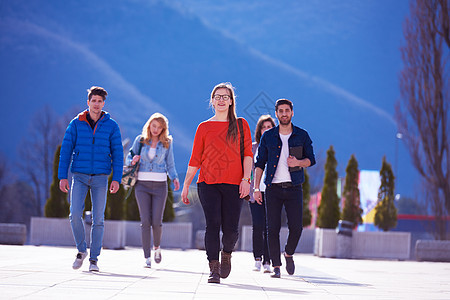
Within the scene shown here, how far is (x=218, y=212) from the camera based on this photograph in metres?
5.88

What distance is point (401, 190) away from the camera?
126m

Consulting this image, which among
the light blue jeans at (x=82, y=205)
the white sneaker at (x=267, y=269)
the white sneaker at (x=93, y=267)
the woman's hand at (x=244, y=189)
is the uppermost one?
the woman's hand at (x=244, y=189)

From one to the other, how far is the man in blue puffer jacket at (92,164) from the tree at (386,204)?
15.0 meters

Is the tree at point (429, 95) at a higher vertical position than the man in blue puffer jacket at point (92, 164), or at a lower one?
higher

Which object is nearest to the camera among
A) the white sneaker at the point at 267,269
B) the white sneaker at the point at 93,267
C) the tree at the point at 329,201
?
the white sneaker at the point at 93,267

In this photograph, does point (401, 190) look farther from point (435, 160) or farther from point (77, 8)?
point (435, 160)

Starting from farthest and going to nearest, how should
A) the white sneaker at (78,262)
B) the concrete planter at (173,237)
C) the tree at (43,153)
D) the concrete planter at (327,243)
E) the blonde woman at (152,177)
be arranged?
the tree at (43,153) < the concrete planter at (173,237) < the concrete planter at (327,243) < the blonde woman at (152,177) < the white sneaker at (78,262)

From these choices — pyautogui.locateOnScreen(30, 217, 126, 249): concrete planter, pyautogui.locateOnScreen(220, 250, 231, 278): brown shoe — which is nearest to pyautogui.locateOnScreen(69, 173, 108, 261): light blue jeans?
pyautogui.locateOnScreen(220, 250, 231, 278): brown shoe

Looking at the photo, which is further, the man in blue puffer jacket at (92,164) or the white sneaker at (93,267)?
the man in blue puffer jacket at (92,164)

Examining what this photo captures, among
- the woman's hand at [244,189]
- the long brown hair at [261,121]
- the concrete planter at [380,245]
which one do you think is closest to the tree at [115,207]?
the concrete planter at [380,245]

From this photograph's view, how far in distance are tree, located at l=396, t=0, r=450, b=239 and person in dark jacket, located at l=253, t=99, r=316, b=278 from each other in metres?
16.0

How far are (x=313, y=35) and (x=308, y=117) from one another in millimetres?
20861

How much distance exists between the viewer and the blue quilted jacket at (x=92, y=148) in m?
7.03

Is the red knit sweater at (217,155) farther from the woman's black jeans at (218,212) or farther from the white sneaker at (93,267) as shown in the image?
the white sneaker at (93,267)
